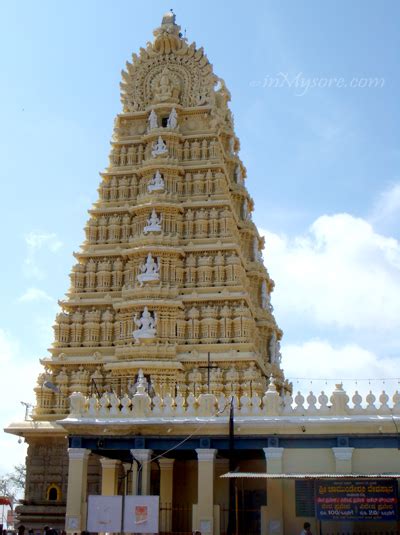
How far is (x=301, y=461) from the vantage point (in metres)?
27.9

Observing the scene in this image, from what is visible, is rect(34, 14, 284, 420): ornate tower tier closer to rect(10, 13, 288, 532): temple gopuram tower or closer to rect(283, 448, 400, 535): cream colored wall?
rect(10, 13, 288, 532): temple gopuram tower

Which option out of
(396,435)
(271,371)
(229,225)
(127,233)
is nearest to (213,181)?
(229,225)

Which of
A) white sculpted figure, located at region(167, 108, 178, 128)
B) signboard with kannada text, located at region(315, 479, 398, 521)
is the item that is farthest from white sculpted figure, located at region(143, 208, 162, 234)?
signboard with kannada text, located at region(315, 479, 398, 521)

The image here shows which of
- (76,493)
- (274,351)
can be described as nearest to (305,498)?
(76,493)

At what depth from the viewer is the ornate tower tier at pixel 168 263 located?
41.3m

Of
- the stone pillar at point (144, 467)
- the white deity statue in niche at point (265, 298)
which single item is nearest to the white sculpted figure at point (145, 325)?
the white deity statue in niche at point (265, 298)

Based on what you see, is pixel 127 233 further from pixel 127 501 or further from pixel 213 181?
pixel 127 501

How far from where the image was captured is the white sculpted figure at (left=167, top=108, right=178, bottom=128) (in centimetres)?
4828

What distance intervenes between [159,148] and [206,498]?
26068mm

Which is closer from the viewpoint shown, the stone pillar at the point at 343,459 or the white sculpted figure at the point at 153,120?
the stone pillar at the point at 343,459

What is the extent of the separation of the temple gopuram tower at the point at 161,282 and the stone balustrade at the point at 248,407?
7.31ft

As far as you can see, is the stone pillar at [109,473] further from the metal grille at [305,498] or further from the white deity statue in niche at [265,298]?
the white deity statue in niche at [265,298]

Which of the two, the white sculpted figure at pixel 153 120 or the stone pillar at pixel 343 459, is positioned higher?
the white sculpted figure at pixel 153 120

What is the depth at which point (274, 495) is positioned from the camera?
2766 cm
